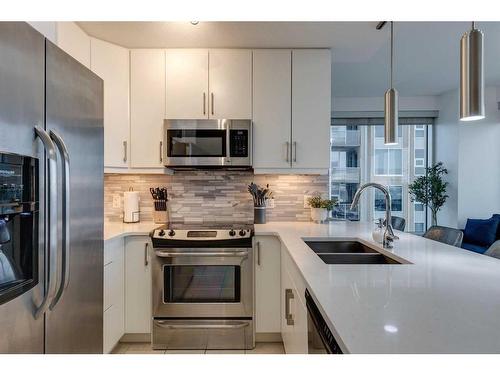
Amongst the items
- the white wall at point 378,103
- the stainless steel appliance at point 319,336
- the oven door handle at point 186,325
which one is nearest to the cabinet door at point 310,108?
the oven door handle at point 186,325

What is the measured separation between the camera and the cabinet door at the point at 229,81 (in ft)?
9.00

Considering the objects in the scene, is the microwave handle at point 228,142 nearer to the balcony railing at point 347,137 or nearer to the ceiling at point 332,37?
the ceiling at point 332,37

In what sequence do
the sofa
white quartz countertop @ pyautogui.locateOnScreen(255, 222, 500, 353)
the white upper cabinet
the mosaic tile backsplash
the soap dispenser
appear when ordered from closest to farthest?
white quartz countertop @ pyautogui.locateOnScreen(255, 222, 500, 353) → the soap dispenser → the white upper cabinet → the mosaic tile backsplash → the sofa

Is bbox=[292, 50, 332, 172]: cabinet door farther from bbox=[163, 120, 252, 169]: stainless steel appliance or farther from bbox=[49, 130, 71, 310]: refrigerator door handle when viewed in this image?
bbox=[49, 130, 71, 310]: refrigerator door handle

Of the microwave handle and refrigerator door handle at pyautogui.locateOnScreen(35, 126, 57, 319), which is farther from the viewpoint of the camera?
the microwave handle

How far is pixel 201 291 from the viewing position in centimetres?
244

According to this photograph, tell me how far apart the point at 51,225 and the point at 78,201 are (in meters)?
0.27

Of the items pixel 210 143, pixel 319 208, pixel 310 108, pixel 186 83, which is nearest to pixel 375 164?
pixel 319 208

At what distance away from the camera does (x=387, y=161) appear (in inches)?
206

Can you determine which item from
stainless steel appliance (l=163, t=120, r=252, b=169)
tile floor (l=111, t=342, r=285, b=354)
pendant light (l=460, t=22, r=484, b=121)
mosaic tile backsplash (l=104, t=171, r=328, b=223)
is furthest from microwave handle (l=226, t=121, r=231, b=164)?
pendant light (l=460, t=22, r=484, b=121)

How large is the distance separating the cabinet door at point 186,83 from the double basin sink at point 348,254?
1464mm

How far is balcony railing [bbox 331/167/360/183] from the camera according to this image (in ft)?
17.2

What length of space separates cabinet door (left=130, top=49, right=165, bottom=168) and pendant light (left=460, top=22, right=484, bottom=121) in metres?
2.26
